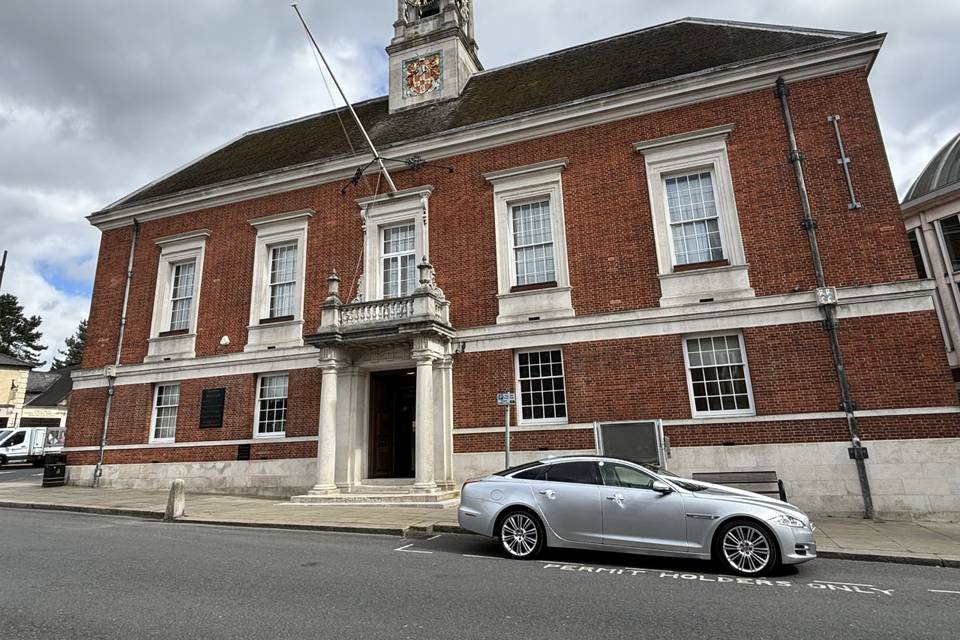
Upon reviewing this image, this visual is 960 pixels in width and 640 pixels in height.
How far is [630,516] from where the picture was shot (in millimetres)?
7328

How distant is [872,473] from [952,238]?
14.9 m

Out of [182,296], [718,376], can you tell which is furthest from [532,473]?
[182,296]

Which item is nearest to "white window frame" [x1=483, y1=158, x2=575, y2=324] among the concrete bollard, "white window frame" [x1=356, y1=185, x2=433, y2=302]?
"white window frame" [x1=356, y1=185, x2=433, y2=302]

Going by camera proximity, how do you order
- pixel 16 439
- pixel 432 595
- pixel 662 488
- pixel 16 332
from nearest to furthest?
pixel 432 595, pixel 662 488, pixel 16 439, pixel 16 332

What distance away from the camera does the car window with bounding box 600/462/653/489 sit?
7.46 m

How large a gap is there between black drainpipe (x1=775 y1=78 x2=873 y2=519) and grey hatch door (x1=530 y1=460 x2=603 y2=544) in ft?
23.9

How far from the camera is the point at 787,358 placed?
1227cm

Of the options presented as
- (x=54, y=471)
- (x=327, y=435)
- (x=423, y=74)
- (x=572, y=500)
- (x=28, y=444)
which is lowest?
(x=572, y=500)

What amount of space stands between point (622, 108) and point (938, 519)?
11988mm

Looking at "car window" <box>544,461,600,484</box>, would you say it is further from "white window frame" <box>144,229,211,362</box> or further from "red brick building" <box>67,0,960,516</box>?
"white window frame" <box>144,229,211,362</box>

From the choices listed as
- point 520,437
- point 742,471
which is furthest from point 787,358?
point 520,437

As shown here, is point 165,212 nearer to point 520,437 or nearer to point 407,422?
point 407,422

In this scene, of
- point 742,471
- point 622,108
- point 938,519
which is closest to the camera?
point 938,519

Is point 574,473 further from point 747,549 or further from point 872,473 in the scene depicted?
point 872,473
